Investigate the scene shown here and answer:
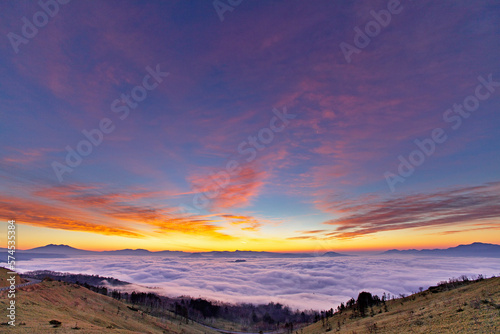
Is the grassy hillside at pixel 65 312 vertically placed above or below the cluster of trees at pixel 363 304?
above

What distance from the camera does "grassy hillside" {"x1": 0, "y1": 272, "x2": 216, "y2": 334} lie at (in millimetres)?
40356

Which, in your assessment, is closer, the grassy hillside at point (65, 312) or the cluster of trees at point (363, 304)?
the grassy hillside at point (65, 312)

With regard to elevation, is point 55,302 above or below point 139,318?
above

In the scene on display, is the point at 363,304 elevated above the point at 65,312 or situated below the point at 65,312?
below

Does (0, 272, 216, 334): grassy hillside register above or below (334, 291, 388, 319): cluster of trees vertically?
above

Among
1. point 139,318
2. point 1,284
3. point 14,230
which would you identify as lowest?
point 139,318

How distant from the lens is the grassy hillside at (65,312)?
40.4 m

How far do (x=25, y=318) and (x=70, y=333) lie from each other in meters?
12.9

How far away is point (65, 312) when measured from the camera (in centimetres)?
5959

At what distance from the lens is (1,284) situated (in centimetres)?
8125

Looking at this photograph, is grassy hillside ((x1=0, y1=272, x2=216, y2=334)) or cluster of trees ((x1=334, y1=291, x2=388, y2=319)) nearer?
grassy hillside ((x1=0, y1=272, x2=216, y2=334))

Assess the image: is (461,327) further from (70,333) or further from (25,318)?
(25,318)

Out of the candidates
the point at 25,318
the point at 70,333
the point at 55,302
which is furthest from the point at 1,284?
the point at 70,333

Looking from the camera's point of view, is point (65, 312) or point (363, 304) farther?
point (363, 304)
